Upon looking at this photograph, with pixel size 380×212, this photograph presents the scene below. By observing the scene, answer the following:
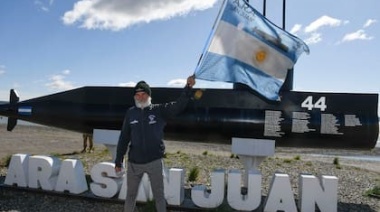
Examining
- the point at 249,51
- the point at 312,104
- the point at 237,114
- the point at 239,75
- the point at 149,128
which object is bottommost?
the point at 149,128

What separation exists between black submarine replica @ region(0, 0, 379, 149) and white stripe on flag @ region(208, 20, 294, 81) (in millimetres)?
1034

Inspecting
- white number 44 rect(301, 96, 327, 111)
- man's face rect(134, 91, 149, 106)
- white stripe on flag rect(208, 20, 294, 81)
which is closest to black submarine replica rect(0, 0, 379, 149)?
white number 44 rect(301, 96, 327, 111)

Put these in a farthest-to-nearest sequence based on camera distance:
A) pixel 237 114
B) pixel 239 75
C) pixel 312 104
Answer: pixel 237 114 → pixel 312 104 → pixel 239 75

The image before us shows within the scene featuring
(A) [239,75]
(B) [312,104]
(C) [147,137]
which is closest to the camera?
(C) [147,137]

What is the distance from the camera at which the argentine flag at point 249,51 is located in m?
7.43

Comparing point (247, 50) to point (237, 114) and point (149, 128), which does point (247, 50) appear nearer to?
point (237, 114)

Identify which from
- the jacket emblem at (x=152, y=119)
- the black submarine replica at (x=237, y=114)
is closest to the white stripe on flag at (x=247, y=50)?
the black submarine replica at (x=237, y=114)

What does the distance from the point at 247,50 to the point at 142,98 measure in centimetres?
301

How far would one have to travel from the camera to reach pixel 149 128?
18.2ft

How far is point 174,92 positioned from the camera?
30.5 ft

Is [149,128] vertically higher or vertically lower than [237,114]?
lower

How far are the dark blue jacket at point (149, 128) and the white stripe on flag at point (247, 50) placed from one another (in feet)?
7.34

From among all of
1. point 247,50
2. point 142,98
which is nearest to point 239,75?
point 247,50

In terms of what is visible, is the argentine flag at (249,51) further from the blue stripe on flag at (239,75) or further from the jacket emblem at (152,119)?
the jacket emblem at (152,119)
